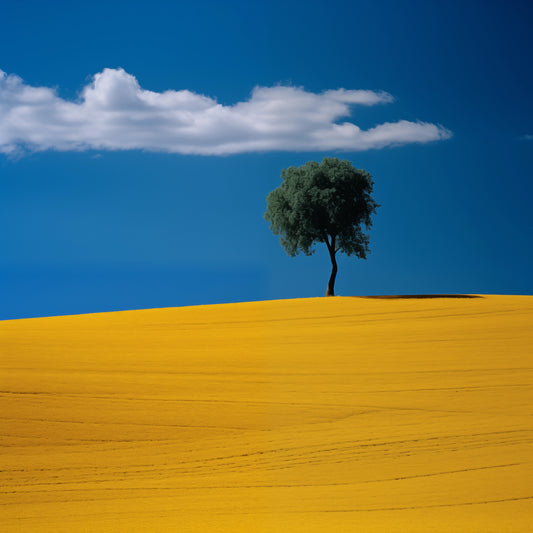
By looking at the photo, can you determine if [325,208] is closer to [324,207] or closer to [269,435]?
[324,207]

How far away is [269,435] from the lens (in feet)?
26.4

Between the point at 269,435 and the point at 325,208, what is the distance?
24578 millimetres

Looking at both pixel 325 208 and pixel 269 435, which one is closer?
pixel 269 435

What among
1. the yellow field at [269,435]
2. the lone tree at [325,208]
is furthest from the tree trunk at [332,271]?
the yellow field at [269,435]

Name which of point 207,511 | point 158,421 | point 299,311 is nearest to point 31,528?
point 207,511

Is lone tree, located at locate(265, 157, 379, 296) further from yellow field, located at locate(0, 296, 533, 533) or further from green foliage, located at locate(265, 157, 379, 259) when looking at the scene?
yellow field, located at locate(0, 296, 533, 533)

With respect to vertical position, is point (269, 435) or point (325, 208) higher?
point (325, 208)

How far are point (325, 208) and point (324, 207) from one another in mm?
89

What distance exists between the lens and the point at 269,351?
14.4 m

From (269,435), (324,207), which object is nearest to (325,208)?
(324,207)

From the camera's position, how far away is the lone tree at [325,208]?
3169cm

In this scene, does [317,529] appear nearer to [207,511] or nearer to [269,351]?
[207,511]

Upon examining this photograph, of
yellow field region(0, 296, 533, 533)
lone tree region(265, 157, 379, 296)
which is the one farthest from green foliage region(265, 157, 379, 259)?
yellow field region(0, 296, 533, 533)

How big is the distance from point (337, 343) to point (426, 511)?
972 cm
